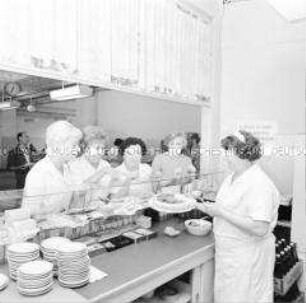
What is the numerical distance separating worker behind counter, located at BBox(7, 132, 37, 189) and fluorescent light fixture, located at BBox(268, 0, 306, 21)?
4.89 ft

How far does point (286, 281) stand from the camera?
185 cm

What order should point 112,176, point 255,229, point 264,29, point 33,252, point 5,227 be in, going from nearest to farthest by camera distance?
1. point 33,252
2. point 5,227
3. point 255,229
4. point 112,176
5. point 264,29

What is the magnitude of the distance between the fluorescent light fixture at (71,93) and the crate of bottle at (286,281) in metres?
1.55

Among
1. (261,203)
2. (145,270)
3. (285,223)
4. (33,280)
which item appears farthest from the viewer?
(285,223)

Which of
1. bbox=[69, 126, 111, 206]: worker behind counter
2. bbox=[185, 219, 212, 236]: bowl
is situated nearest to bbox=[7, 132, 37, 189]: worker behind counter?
bbox=[69, 126, 111, 206]: worker behind counter

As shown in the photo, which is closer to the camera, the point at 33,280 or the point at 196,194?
the point at 33,280

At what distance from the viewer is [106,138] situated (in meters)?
2.06

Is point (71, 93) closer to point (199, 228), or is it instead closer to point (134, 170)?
point (134, 170)

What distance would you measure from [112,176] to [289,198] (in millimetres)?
1284

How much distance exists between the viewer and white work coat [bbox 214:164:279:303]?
1.57 m

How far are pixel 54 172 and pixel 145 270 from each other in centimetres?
71

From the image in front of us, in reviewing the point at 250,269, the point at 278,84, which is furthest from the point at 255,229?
the point at 278,84

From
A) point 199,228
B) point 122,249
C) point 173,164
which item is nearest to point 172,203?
point 199,228

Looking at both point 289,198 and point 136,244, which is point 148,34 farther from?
point 289,198
